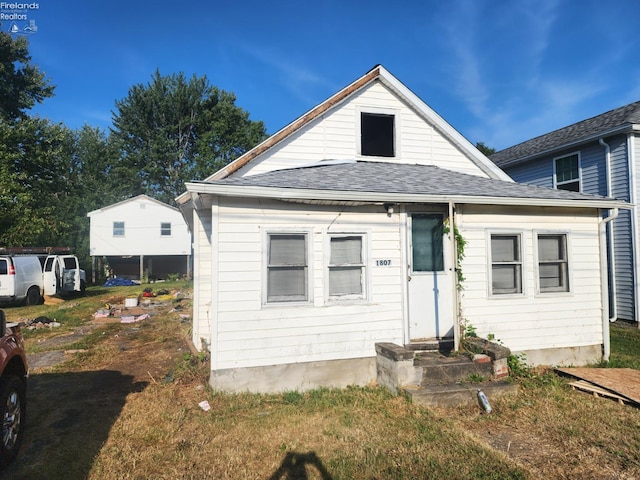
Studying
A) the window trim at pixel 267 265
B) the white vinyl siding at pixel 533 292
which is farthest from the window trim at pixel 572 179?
the window trim at pixel 267 265

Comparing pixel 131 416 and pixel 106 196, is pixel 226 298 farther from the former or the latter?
pixel 106 196

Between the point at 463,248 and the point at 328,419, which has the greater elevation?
the point at 463,248

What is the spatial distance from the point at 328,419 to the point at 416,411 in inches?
47.3

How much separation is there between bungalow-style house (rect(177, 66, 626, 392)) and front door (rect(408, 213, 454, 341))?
0.07 ft

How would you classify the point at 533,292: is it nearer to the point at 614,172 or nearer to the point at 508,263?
the point at 508,263

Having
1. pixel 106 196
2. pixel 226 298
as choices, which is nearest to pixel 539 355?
pixel 226 298

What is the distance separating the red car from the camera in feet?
11.6

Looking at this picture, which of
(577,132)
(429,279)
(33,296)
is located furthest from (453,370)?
A: (33,296)

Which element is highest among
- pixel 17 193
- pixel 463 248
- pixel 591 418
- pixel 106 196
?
pixel 106 196

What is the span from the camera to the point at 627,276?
1084 centimetres

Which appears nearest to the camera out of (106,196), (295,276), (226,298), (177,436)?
(177,436)

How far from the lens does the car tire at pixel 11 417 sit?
11.6 ft

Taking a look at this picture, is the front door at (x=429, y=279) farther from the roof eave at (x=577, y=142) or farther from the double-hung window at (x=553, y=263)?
the roof eave at (x=577, y=142)

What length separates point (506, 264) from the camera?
23.1 feet
